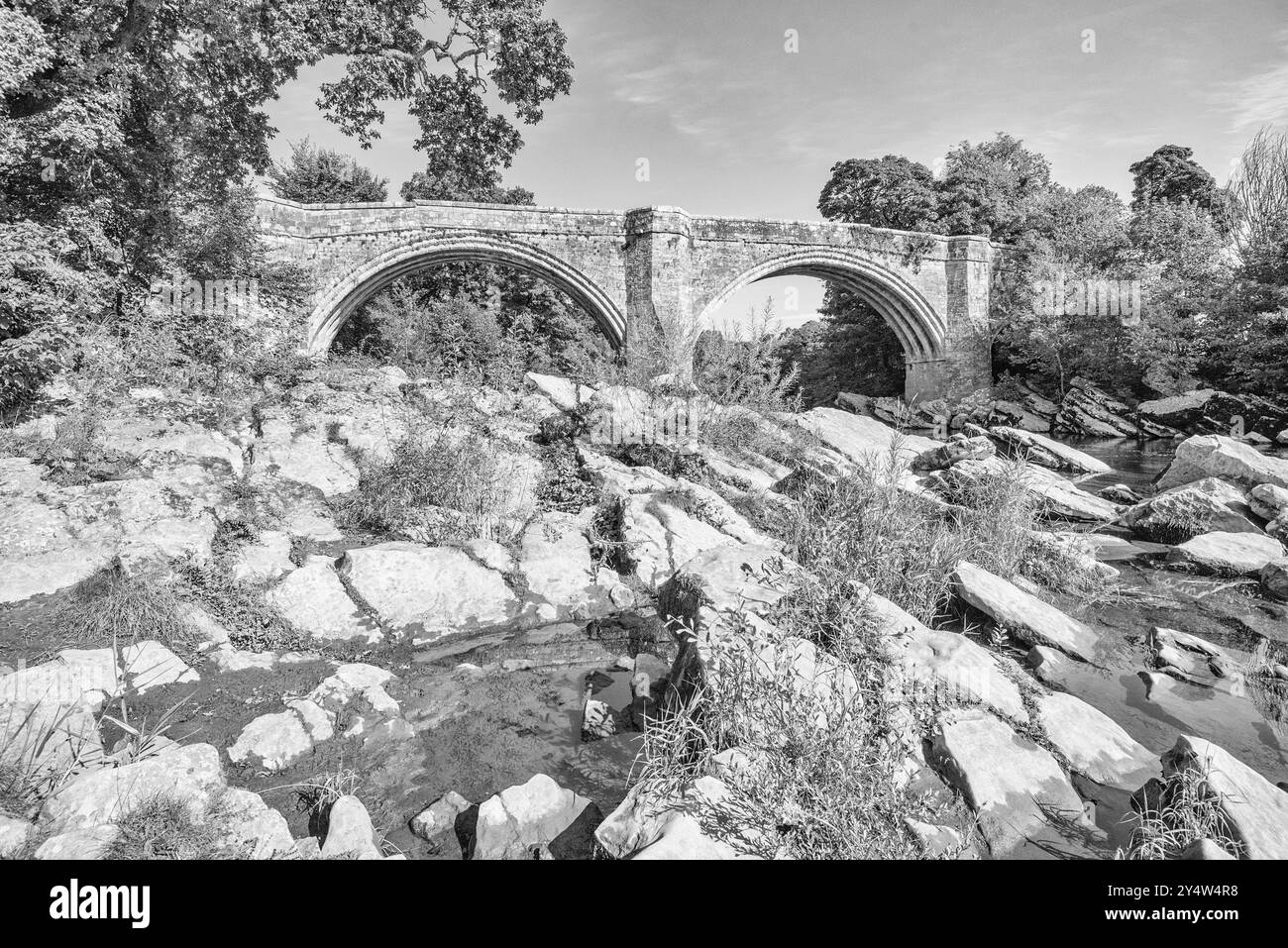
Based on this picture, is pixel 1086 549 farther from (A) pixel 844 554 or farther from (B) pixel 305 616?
(B) pixel 305 616

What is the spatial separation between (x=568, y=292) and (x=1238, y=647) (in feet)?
52.6

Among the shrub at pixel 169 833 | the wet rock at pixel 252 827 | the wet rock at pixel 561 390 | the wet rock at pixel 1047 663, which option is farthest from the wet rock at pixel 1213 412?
the shrub at pixel 169 833

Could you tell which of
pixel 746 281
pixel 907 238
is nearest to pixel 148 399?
pixel 746 281

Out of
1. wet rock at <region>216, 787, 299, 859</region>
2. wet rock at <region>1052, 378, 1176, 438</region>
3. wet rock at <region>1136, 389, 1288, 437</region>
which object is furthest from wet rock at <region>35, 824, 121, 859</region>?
wet rock at <region>1052, 378, 1176, 438</region>

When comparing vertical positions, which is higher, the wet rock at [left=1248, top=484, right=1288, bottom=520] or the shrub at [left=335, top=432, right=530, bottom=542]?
the shrub at [left=335, top=432, right=530, bottom=542]

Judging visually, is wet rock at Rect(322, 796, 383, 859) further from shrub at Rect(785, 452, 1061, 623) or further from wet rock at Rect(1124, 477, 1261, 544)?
wet rock at Rect(1124, 477, 1261, 544)

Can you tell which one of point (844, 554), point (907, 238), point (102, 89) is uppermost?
point (907, 238)

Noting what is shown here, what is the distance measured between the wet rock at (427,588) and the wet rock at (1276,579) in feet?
20.4

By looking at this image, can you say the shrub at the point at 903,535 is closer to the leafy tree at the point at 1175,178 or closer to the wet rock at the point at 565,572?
the wet rock at the point at 565,572

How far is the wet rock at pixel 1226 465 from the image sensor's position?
751 centimetres

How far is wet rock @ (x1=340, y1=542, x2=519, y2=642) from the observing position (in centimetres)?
432

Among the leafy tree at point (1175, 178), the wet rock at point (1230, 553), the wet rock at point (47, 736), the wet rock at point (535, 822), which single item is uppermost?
the leafy tree at point (1175, 178)

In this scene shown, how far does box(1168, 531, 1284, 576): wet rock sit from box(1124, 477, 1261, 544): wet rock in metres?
0.74

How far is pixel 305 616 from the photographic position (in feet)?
13.5
